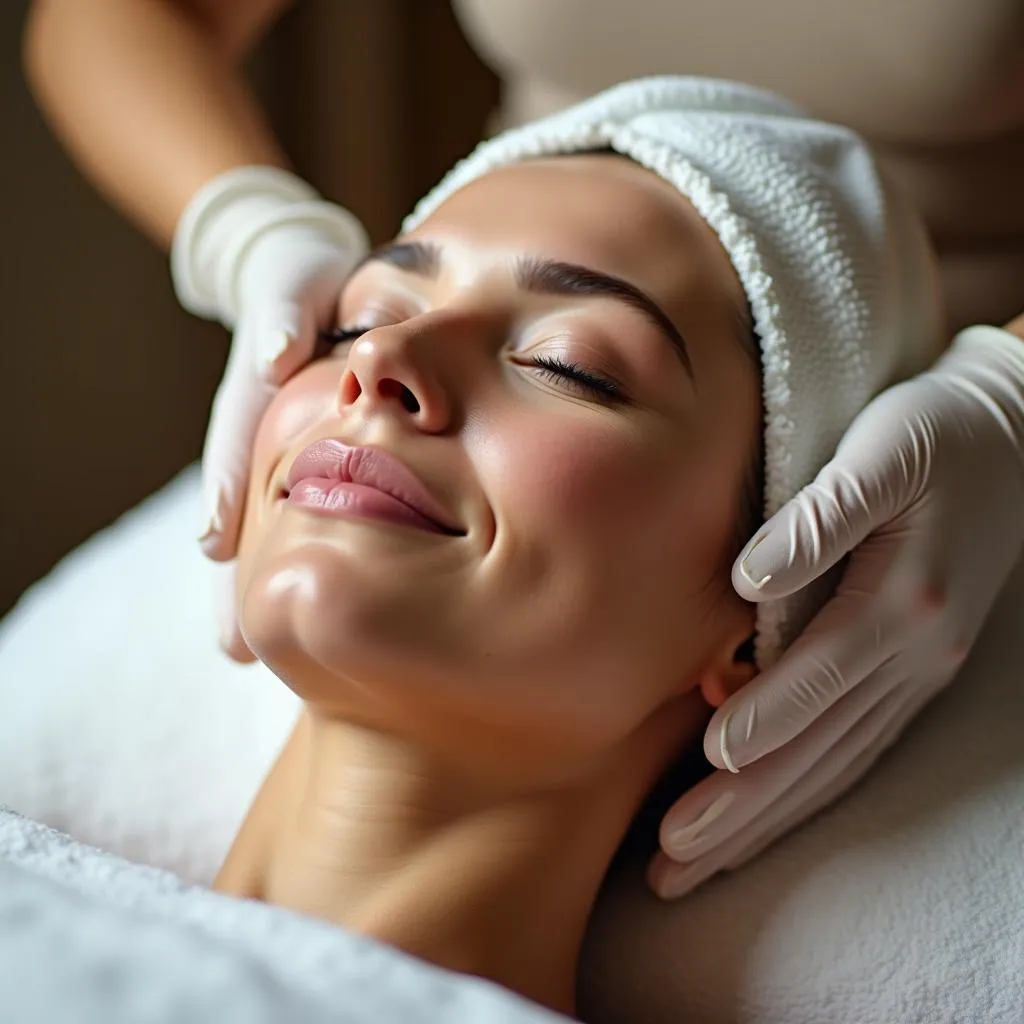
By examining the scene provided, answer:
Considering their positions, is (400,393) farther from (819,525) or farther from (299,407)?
(819,525)

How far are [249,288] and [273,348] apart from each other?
6.6 inches

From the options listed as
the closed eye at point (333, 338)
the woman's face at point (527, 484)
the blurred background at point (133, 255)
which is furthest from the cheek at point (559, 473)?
the blurred background at point (133, 255)

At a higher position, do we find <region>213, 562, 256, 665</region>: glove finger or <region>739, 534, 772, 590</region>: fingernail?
<region>739, 534, 772, 590</region>: fingernail

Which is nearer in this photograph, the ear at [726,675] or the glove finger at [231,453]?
the ear at [726,675]

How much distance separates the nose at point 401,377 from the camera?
32.4 inches

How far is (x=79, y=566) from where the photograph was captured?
1390 mm

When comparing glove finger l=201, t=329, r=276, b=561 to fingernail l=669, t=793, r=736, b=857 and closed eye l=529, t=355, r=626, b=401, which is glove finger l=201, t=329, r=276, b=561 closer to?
closed eye l=529, t=355, r=626, b=401

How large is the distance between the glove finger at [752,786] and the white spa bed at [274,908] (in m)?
0.06

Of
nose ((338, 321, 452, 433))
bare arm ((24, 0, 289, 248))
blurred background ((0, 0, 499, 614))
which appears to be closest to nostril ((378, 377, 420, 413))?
nose ((338, 321, 452, 433))

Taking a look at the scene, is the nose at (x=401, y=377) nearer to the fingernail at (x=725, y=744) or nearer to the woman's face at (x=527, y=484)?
the woman's face at (x=527, y=484)

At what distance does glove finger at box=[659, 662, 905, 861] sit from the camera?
0.93m

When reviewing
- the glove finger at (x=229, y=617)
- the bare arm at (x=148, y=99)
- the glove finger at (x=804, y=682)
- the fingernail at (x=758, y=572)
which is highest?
the bare arm at (x=148, y=99)

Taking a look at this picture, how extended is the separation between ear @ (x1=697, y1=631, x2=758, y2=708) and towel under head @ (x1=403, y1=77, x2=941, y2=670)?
2 centimetres

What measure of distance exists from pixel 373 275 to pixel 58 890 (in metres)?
0.53
